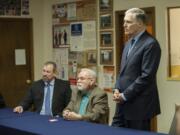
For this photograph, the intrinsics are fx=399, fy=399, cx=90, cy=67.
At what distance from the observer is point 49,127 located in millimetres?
2832

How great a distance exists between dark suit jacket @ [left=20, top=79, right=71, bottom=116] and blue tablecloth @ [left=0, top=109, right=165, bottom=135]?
0.73 metres

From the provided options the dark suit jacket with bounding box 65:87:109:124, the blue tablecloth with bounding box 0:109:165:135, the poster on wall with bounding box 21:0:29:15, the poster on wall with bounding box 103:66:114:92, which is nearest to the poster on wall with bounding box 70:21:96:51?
the poster on wall with bounding box 103:66:114:92

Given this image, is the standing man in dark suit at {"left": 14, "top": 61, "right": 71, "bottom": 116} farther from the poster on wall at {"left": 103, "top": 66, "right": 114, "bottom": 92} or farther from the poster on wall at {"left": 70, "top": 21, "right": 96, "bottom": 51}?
the poster on wall at {"left": 70, "top": 21, "right": 96, "bottom": 51}

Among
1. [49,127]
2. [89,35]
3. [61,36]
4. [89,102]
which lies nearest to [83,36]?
[89,35]

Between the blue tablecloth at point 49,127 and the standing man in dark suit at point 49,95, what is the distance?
0.73m

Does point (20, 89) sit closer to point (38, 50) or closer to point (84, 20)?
point (38, 50)

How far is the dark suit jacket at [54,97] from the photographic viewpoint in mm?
4125

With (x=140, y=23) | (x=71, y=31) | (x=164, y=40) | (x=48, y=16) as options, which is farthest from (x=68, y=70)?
(x=140, y=23)

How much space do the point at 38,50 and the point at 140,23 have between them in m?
3.75

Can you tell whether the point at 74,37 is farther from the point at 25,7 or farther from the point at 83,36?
the point at 25,7

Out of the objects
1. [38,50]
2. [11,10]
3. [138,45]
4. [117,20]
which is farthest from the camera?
[38,50]

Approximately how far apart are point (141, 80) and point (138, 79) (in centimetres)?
3

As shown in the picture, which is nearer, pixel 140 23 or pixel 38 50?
pixel 140 23

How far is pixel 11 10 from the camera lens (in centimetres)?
616
